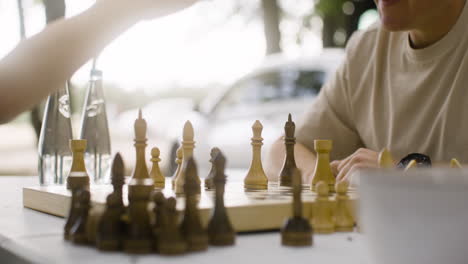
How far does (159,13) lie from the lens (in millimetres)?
1071

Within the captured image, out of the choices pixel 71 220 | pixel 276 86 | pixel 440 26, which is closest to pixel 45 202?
pixel 71 220

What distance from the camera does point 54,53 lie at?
3.11ft

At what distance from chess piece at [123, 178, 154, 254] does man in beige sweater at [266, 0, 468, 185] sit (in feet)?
2.63

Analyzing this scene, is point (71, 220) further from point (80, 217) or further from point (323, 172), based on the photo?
point (323, 172)

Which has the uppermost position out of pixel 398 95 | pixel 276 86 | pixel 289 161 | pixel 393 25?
pixel 276 86

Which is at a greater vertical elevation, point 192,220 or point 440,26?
point 440,26

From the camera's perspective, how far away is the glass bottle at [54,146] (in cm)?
155

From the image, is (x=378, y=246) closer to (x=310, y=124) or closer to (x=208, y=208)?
(x=208, y=208)

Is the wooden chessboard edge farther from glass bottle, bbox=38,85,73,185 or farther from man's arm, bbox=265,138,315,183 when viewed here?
man's arm, bbox=265,138,315,183

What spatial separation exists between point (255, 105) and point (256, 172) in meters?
4.79

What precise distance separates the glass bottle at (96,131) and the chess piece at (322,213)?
2.83 ft

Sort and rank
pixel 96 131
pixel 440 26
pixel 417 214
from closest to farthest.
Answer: pixel 417 214 → pixel 96 131 → pixel 440 26

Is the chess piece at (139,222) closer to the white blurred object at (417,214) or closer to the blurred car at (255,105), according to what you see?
the white blurred object at (417,214)

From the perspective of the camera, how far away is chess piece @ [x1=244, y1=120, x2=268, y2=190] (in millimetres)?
1344
